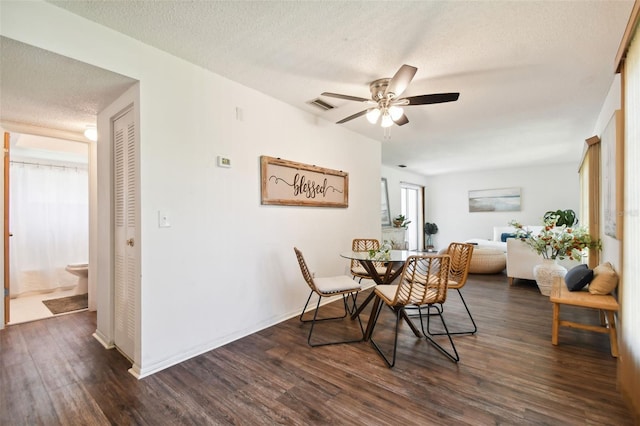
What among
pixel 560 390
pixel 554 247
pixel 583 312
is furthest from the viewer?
pixel 554 247

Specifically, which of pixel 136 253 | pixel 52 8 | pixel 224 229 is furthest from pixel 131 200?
pixel 52 8

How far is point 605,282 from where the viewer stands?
7.81ft

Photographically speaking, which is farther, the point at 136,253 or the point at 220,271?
the point at 220,271

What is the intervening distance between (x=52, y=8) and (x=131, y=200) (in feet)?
4.15

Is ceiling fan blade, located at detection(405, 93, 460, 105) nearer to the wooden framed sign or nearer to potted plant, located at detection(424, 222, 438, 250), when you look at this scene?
the wooden framed sign

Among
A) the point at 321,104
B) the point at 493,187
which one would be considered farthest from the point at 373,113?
the point at 493,187

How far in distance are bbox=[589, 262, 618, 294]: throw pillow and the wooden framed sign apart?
8.65 ft

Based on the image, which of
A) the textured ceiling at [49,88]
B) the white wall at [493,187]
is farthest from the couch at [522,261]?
the textured ceiling at [49,88]

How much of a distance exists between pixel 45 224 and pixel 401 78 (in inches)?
209

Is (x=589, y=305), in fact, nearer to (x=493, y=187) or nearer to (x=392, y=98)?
(x=392, y=98)

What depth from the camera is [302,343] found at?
2.54m

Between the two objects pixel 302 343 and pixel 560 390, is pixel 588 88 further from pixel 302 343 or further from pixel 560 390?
pixel 302 343

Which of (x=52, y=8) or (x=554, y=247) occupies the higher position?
(x=52, y=8)

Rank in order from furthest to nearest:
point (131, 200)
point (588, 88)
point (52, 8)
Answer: point (588, 88) → point (131, 200) → point (52, 8)
